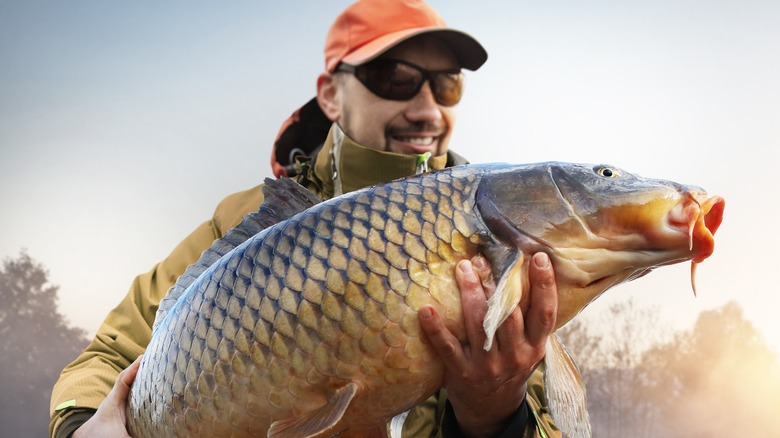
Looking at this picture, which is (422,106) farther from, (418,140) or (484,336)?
(484,336)

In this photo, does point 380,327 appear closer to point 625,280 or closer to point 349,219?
point 349,219

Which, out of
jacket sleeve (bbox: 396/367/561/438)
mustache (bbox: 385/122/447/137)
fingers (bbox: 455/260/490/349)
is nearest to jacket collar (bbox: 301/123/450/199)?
mustache (bbox: 385/122/447/137)

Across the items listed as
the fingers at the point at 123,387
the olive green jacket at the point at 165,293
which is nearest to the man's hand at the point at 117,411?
the fingers at the point at 123,387

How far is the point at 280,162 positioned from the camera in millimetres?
2998

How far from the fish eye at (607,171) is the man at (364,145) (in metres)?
0.69

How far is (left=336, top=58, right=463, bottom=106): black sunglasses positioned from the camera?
2506 millimetres

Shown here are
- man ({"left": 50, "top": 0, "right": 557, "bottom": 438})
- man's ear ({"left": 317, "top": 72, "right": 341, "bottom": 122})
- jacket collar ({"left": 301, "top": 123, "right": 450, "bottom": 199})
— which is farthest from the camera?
man's ear ({"left": 317, "top": 72, "right": 341, "bottom": 122})

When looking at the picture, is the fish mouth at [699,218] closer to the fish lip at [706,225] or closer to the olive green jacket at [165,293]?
the fish lip at [706,225]

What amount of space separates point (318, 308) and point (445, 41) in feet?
5.07

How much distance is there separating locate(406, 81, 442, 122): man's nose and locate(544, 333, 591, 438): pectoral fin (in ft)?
4.08

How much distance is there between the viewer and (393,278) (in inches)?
49.6

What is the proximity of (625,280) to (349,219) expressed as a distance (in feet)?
1.70

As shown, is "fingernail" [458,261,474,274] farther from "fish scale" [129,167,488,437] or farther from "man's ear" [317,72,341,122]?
"man's ear" [317,72,341,122]

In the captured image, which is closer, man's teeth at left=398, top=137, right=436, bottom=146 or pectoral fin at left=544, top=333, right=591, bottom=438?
pectoral fin at left=544, top=333, right=591, bottom=438
